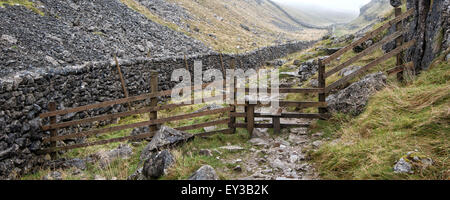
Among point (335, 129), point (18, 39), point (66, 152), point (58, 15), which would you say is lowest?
point (66, 152)

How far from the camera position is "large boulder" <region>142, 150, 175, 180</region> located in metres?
5.93

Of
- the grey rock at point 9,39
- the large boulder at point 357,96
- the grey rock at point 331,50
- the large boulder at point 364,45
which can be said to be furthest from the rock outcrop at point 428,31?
the grey rock at point 9,39

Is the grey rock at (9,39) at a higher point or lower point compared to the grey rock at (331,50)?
lower

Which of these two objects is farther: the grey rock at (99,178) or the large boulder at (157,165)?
the grey rock at (99,178)

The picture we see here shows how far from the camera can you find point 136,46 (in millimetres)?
20922

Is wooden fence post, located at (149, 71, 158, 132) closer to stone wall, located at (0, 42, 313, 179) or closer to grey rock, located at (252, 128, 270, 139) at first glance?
grey rock, located at (252, 128, 270, 139)

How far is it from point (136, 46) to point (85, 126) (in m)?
11.0

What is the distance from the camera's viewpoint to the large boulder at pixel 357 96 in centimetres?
813

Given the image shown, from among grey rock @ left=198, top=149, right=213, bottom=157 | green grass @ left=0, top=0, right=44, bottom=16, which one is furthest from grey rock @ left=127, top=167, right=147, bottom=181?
green grass @ left=0, top=0, right=44, bottom=16

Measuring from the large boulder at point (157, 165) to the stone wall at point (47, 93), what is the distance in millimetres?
3604

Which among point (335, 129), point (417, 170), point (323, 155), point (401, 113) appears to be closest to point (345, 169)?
point (323, 155)

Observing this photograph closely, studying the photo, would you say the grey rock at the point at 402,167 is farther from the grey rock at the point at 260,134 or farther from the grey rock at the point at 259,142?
the grey rock at the point at 260,134

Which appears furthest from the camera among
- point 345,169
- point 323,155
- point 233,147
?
point 233,147
